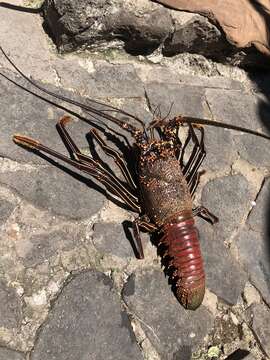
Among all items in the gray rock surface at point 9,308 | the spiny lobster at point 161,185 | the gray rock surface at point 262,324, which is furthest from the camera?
the gray rock surface at point 262,324

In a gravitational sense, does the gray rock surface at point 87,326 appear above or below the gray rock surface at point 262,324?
above

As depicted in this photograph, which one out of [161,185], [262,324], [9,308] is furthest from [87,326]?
[262,324]

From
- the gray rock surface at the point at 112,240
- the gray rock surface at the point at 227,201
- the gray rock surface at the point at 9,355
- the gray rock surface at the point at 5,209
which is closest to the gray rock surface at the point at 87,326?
the gray rock surface at the point at 9,355

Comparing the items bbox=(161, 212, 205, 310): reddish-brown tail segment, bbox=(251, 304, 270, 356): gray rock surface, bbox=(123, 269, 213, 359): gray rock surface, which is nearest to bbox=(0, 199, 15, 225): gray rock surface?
bbox=(123, 269, 213, 359): gray rock surface

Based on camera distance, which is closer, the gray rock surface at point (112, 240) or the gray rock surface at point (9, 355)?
the gray rock surface at point (9, 355)

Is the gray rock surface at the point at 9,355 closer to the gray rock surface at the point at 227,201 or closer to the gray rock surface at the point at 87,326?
the gray rock surface at the point at 87,326

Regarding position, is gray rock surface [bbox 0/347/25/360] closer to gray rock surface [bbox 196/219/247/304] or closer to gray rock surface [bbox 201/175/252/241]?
gray rock surface [bbox 196/219/247/304]

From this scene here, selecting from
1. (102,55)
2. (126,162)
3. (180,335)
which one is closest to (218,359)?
(180,335)

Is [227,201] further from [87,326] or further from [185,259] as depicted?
[87,326]
